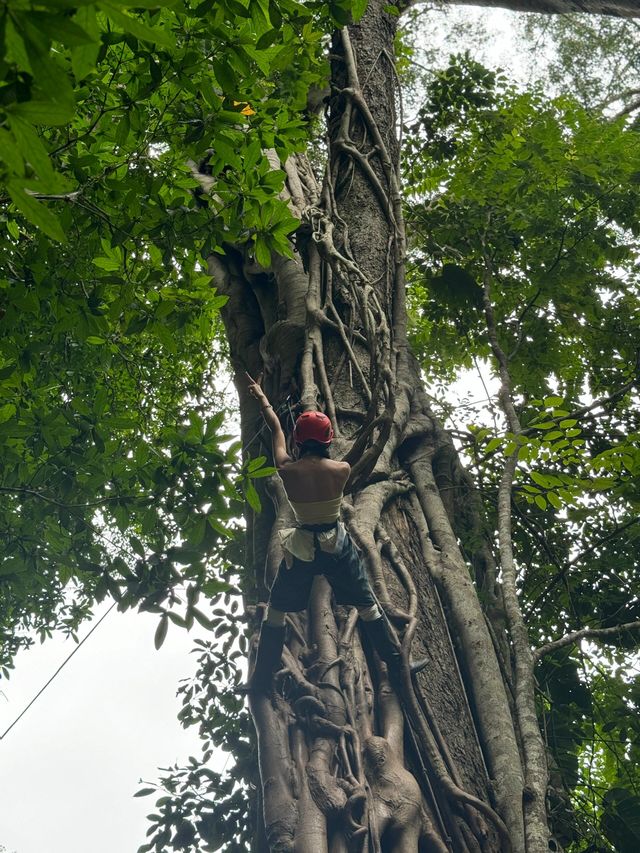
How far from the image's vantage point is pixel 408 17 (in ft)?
33.3

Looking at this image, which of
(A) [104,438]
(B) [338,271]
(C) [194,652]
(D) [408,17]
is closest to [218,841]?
(C) [194,652]

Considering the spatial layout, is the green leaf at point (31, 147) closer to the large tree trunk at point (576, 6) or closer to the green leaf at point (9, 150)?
the green leaf at point (9, 150)

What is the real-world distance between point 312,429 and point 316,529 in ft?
1.32

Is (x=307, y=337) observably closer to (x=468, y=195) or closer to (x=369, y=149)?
(x=369, y=149)

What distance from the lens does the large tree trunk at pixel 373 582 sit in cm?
291

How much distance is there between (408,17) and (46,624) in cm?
828

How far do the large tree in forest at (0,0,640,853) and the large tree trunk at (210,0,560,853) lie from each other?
0.04 feet

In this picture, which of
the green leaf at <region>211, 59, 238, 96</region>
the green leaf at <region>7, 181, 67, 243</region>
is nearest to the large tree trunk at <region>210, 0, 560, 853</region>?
the green leaf at <region>211, 59, 238, 96</region>

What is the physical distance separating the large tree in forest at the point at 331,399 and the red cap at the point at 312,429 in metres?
0.26

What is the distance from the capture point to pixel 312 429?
3.22 m

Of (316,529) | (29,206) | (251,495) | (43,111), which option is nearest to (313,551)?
(316,529)

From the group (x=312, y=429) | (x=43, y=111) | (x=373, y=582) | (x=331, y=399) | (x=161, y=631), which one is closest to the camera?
(x=43, y=111)

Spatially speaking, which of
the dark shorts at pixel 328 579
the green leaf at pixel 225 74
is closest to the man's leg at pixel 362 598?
the dark shorts at pixel 328 579

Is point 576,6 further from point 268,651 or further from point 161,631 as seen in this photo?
point 161,631
